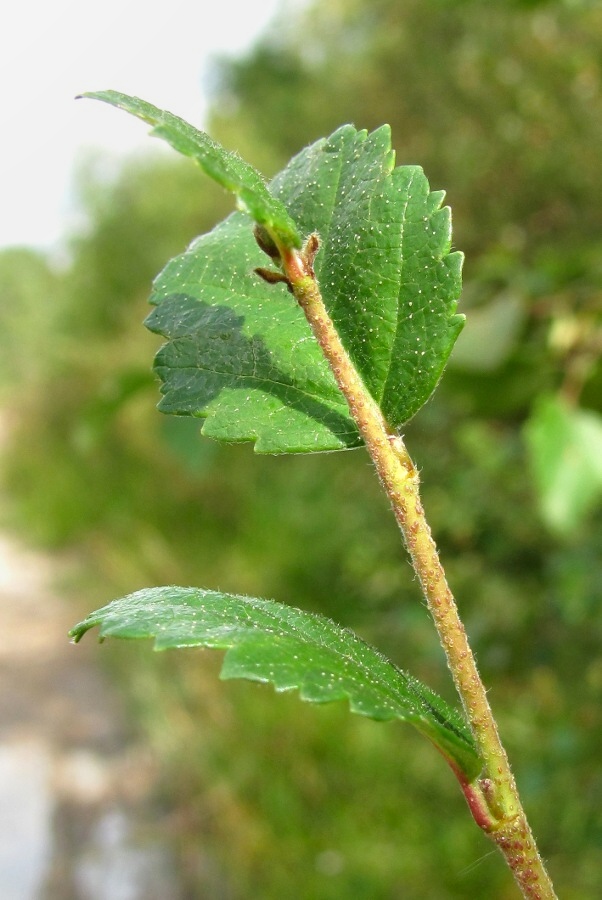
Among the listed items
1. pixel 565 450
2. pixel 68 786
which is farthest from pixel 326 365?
pixel 68 786

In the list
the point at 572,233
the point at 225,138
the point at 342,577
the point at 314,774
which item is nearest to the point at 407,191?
the point at 314,774

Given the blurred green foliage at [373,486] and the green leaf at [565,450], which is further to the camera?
the blurred green foliage at [373,486]

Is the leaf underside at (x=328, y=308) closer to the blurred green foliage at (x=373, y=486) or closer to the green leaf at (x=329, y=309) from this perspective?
the green leaf at (x=329, y=309)

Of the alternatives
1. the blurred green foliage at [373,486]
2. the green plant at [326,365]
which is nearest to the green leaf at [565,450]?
the blurred green foliage at [373,486]

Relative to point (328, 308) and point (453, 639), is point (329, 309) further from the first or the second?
point (453, 639)

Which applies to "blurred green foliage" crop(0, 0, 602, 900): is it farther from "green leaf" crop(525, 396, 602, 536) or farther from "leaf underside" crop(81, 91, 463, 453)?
"leaf underside" crop(81, 91, 463, 453)

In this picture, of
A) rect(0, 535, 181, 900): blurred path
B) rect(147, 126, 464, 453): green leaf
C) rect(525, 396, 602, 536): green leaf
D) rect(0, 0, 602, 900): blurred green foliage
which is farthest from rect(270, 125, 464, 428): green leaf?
rect(0, 535, 181, 900): blurred path
